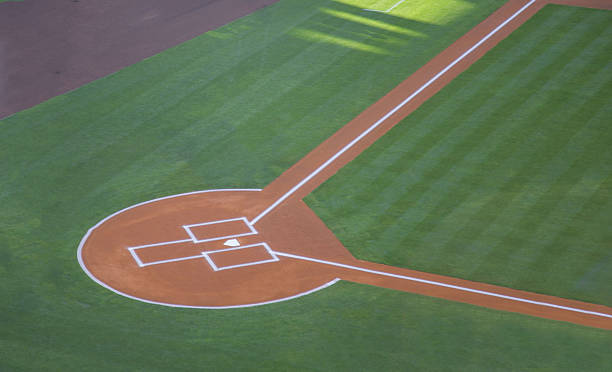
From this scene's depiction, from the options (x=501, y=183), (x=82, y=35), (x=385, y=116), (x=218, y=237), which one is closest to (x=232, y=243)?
(x=218, y=237)

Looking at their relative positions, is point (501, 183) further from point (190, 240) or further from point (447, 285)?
point (190, 240)

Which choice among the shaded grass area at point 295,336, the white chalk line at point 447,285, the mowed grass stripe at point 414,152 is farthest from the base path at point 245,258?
the mowed grass stripe at point 414,152

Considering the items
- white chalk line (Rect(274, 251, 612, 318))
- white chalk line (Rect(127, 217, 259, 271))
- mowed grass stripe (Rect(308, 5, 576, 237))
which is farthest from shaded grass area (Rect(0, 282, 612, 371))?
mowed grass stripe (Rect(308, 5, 576, 237))

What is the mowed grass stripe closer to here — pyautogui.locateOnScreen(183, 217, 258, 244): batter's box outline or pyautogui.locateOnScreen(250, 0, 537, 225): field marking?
pyautogui.locateOnScreen(250, 0, 537, 225): field marking

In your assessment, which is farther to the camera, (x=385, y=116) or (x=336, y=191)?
(x=385, y=116)

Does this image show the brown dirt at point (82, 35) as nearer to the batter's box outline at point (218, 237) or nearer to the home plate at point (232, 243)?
the batter's box outline at point (218, 237)

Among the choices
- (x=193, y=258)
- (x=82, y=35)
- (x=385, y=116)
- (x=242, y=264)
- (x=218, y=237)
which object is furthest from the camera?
(x=82, y=35)
